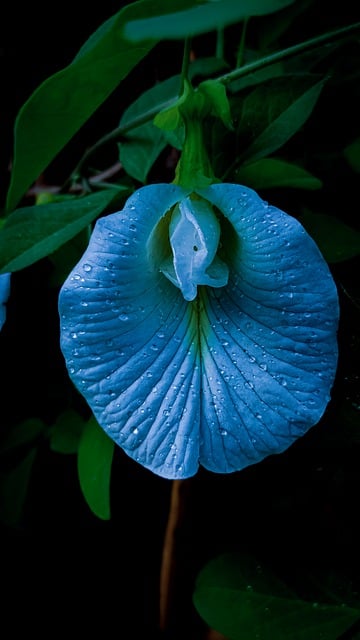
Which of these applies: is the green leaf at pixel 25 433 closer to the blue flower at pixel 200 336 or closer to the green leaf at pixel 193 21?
the blue flower at pixel 200 336

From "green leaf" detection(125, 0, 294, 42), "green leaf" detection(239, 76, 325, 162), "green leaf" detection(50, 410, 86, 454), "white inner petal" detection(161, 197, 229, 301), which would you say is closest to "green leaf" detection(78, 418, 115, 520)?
"green leaf" detection(50, 410, 86, 454)

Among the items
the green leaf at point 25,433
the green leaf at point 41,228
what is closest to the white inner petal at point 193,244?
the green leaf at point 41,228

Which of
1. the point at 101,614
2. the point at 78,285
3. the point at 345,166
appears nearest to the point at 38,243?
the point at 78,285

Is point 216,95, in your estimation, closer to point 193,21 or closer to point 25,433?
point 193,21

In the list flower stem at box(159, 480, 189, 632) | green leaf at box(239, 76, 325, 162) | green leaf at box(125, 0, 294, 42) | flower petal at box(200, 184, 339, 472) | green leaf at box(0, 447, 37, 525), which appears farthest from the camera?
green leaf at box(0, 447, 37, 525)

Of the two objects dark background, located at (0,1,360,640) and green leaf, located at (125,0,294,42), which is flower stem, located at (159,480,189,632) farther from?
green leaf, located at (125,0,294,42)

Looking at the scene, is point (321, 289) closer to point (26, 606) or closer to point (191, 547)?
point (191, 547)
